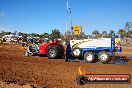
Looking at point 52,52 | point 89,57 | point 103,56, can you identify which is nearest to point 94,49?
point 89,57

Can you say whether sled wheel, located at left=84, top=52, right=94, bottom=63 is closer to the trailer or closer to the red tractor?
the trailer

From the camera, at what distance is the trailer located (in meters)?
15.6

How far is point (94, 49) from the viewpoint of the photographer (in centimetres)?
1592

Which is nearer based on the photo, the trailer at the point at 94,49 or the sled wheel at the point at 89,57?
the trailer at the point at 94,49

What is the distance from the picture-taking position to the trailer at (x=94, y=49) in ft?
51.1

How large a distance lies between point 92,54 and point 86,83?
21.4 ft

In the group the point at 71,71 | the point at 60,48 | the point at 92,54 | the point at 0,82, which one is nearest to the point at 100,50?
the point at 92,54

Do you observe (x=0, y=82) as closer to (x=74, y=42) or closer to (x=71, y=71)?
(x=71, y=71)

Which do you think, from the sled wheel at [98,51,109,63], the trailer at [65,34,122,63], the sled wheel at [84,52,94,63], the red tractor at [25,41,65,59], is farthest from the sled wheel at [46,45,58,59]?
the sled wheel at [98,51,109,63]

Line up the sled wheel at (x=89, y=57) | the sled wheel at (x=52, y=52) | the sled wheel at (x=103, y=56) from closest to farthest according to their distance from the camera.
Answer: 1. the sled wheel at (x=103, y=56)
2. the sled wheel at (x=89, y=57)
3. the sled wheel at (x=52, y=52)

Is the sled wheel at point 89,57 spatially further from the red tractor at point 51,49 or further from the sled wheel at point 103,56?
the red tractor at point 51,49

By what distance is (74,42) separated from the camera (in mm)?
16281

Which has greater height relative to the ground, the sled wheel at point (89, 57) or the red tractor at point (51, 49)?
the red tractor at point (51, 49)

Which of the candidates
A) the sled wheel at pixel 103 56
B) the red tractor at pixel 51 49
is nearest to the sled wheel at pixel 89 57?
the sled wheel at pixel 103 56
